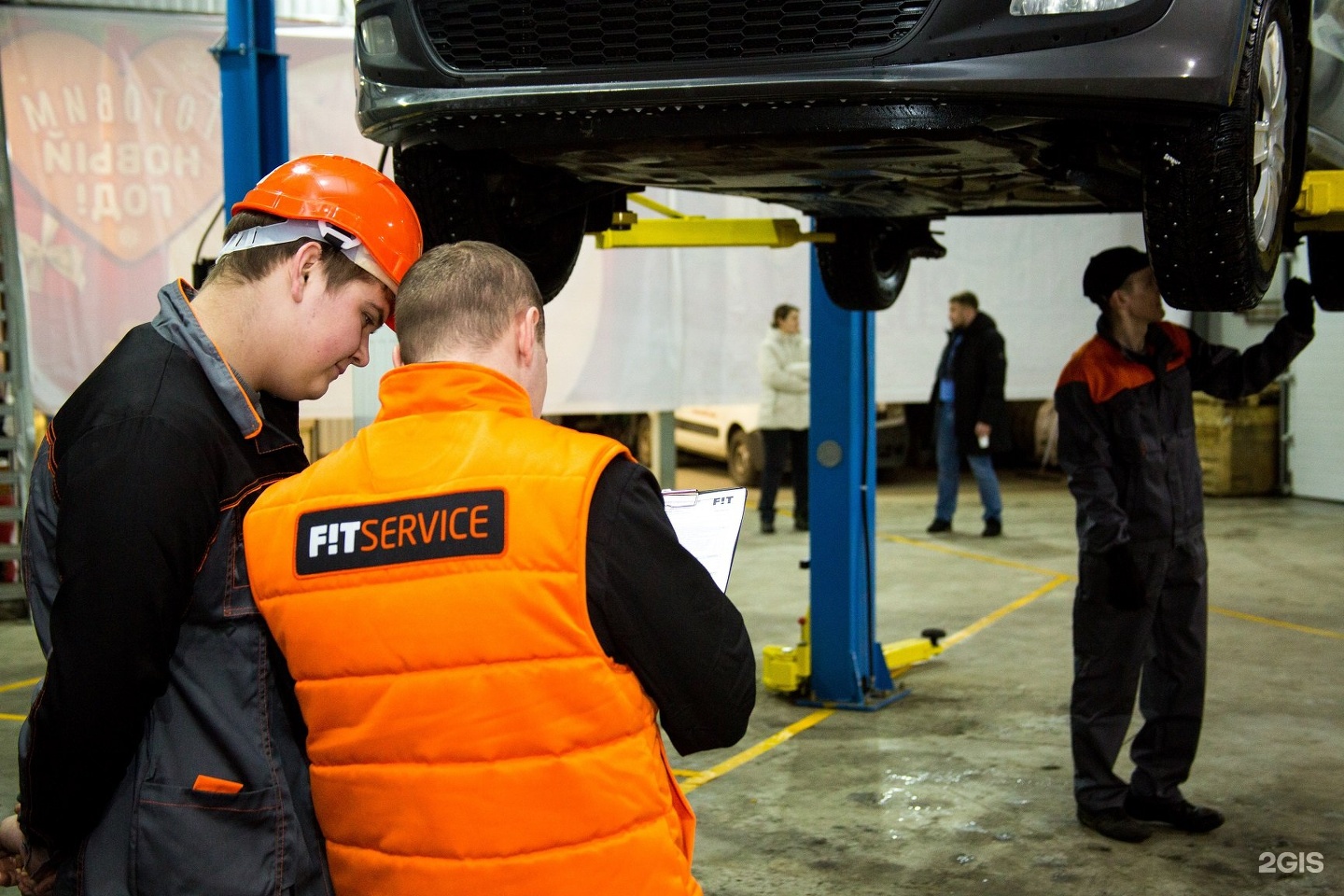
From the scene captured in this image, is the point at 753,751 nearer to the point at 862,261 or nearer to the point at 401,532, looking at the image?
the point at 862,261

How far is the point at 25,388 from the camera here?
7438 mm

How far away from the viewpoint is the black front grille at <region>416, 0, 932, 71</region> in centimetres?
239

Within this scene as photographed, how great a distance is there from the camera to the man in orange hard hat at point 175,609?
1472mm

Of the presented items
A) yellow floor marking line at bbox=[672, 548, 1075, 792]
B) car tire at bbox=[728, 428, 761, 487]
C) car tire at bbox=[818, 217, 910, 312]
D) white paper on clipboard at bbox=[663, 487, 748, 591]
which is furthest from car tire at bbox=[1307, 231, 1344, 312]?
car tire at bbox=[728, 428, 761, 487]

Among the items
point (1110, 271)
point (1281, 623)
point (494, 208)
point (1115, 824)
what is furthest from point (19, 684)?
point (1281, 623)

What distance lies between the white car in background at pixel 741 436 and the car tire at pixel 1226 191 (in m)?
9.25

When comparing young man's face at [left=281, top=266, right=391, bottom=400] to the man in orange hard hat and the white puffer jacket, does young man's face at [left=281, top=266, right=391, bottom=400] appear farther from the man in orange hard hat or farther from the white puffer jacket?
the white puffer jacket

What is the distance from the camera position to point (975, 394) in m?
9.82

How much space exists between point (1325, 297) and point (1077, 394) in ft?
2.45

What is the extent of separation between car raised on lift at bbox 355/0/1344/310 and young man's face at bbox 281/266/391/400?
2.90 feet

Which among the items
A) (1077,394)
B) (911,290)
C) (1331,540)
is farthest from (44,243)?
(1331,540)

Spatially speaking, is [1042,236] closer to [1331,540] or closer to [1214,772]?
[1331,540]

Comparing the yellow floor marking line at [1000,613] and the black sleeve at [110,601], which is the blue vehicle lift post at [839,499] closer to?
the yellow floor marking line at [1000,613]

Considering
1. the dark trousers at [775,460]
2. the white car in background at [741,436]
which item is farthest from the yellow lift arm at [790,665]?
the white car in background at [741,436]
